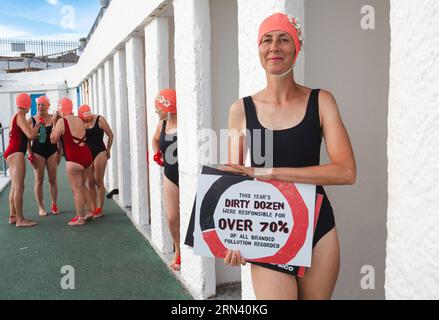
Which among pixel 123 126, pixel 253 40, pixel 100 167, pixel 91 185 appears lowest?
pixel 91 185

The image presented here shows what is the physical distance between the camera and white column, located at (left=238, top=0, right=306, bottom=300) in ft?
8.26

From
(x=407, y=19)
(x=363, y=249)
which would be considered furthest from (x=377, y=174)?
(x=407, y=19)

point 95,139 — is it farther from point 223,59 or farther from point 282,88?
point 282,88

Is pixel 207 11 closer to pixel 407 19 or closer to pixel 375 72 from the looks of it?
pixel 375 72

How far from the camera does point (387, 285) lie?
1.87m

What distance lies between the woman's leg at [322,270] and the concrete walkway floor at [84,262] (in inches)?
95.2

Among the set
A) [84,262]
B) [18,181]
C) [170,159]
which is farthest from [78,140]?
[170,159]

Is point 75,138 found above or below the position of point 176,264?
above

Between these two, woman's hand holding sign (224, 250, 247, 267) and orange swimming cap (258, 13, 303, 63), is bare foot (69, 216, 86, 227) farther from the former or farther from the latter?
orange swimming cap (258, 13, 303, 63)

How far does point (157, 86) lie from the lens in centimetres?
521

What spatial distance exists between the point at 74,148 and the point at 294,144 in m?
5.28

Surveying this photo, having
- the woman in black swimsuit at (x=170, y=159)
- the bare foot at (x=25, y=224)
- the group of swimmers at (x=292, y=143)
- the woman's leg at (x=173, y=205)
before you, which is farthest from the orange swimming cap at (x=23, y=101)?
the group of swimmers at (x=292, y=143)

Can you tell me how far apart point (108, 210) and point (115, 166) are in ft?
5.10

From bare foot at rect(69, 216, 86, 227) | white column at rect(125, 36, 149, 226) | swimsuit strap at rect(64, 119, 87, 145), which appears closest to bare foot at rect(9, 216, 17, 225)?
bare foot at rect(69, 216, 86, 227)
